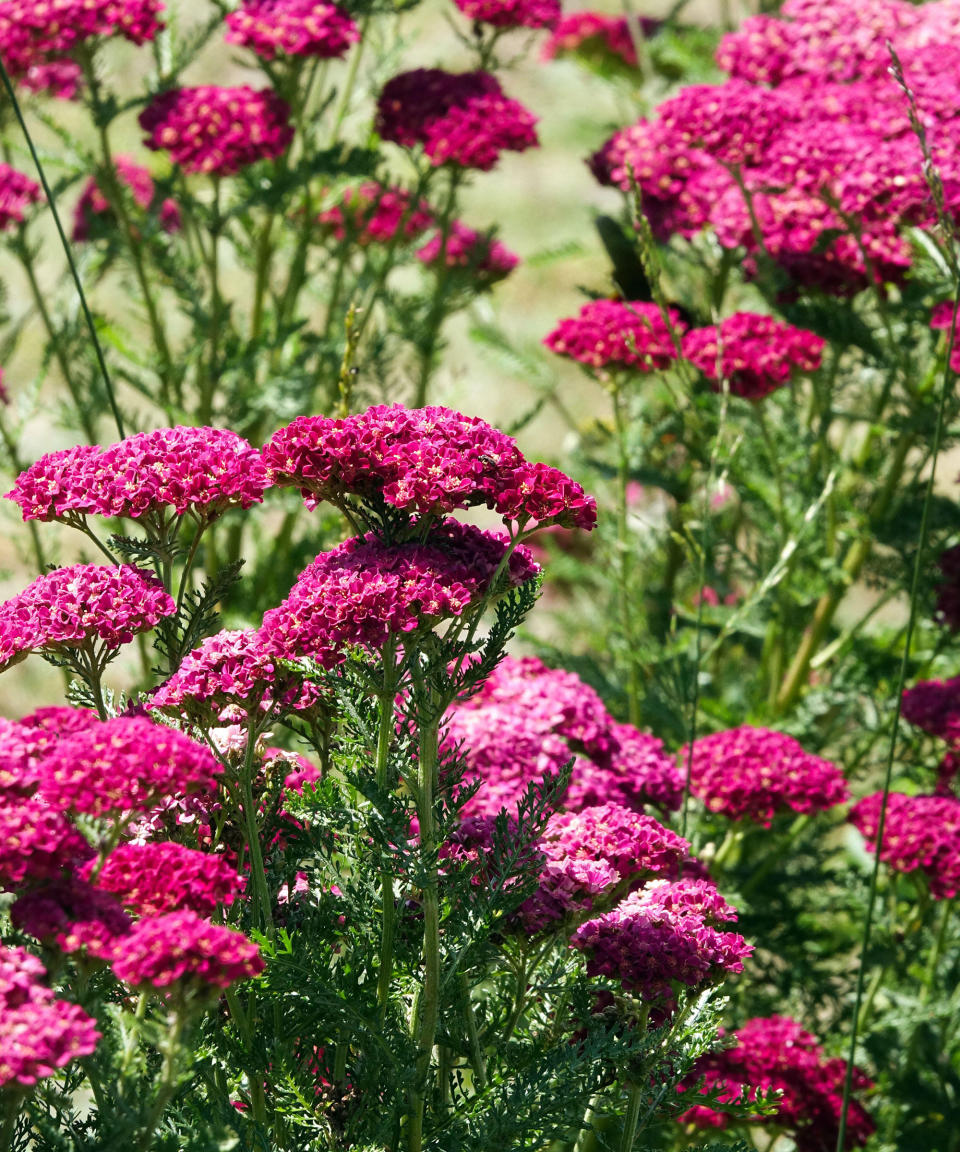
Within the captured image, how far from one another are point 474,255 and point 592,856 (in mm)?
2610

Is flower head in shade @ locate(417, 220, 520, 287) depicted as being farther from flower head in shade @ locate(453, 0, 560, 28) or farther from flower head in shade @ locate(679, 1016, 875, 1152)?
flower head in shade @ locate(679, 1016, 875, 1152)

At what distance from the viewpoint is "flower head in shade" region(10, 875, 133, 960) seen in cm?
142

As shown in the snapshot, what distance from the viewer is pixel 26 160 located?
4.87m

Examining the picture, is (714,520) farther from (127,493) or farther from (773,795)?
(127,493)

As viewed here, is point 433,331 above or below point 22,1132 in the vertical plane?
above

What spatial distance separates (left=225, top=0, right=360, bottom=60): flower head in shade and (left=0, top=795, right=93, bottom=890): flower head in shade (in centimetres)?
263

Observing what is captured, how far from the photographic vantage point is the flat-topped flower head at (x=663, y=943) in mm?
1833

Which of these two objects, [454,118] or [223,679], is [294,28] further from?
[223,679]

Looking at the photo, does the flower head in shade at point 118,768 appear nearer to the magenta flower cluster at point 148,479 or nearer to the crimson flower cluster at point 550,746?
the magenta flower cluster at point 148,479

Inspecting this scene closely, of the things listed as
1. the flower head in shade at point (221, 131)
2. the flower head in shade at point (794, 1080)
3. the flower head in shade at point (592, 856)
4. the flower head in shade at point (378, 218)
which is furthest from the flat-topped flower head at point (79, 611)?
the flower head in shade at point (378, 218)

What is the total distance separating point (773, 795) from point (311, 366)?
7.98 ft

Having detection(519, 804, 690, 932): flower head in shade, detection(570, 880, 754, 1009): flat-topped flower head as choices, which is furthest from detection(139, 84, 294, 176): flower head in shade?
detection(570, 880, 754, 1009): flat-topped flower head

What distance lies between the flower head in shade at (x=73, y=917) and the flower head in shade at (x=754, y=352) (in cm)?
215

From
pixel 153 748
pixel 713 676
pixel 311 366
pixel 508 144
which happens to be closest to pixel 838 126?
pixel 508 144
